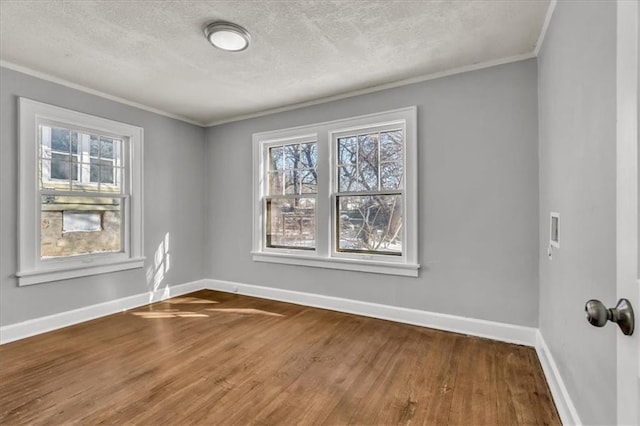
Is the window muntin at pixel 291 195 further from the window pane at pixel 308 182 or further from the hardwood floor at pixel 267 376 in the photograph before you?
the hardwood floor at pixel 267 376

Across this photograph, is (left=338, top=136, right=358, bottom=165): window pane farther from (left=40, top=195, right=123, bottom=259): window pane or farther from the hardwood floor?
(left=40, top=195, right=123, bottom=259): window pane

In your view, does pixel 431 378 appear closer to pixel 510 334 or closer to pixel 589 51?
pixel 510 334

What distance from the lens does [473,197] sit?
2.96m

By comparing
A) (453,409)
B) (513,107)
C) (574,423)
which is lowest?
(453,409)

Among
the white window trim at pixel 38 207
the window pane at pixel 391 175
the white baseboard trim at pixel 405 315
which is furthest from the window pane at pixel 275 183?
the white window trim at pixel 38 207

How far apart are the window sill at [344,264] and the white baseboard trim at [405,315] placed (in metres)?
0.36

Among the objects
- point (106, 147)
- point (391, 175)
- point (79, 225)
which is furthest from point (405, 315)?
point (106, 147)

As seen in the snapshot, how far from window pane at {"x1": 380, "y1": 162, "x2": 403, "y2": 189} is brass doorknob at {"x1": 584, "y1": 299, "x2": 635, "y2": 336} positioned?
107 inches

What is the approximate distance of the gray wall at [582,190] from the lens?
4.00 feet

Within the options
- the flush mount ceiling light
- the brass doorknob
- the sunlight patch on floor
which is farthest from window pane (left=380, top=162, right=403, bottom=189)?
the brass doorknob

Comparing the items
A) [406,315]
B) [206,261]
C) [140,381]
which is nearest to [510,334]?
[406,315]

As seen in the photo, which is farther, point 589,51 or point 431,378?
point 431,378

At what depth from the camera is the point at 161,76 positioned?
10.3 ft

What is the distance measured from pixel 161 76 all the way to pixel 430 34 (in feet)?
8.23
